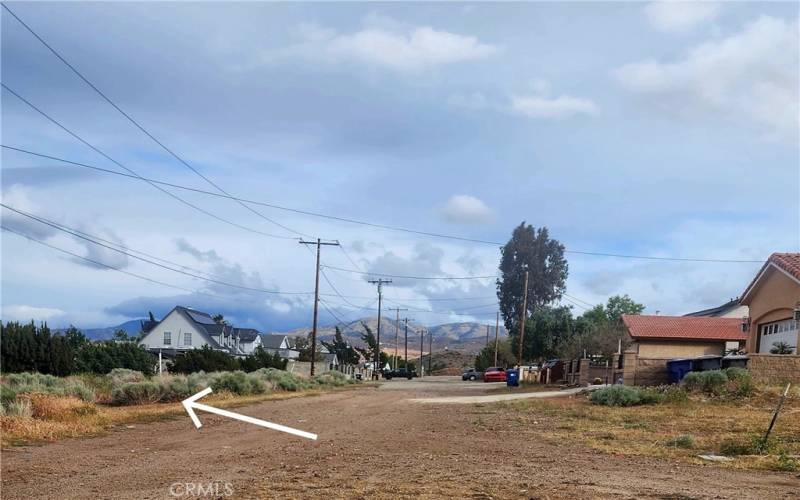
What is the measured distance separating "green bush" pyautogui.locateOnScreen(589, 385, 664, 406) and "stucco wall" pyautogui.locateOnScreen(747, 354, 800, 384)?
11.9 feet

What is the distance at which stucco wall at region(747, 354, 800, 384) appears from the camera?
25734 millimetres

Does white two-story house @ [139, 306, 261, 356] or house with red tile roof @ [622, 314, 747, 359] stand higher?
house with red tile roof @ [622, 314, 747, 359]

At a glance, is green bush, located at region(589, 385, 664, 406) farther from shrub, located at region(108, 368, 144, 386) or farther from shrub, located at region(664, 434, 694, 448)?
shrub, located at region(108, 368, 144, 386)

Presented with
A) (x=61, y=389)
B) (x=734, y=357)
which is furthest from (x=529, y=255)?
(x=61, y=389)

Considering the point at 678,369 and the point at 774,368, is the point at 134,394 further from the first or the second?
the point at 774,368

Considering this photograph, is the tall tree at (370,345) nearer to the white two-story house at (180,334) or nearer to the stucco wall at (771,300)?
the white two-story house at (180,334)

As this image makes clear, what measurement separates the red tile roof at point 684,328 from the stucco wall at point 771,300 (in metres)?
9.08

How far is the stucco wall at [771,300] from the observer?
32.1m

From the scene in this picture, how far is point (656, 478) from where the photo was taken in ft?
34.9

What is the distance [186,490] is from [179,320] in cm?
7719

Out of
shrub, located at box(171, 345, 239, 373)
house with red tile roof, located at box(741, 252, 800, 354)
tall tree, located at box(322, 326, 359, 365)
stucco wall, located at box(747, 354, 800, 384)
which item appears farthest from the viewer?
tall tree, located at box(322, 326, 359, 365)

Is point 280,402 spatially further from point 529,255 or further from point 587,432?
point 529,255

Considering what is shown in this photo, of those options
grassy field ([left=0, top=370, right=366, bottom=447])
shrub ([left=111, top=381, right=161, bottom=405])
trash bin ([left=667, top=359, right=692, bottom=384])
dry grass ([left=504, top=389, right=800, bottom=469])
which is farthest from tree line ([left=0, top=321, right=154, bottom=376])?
trash bin ([left=667, top=359, right=692, bottom=384])

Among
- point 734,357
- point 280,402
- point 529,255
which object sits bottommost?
point 280,402
